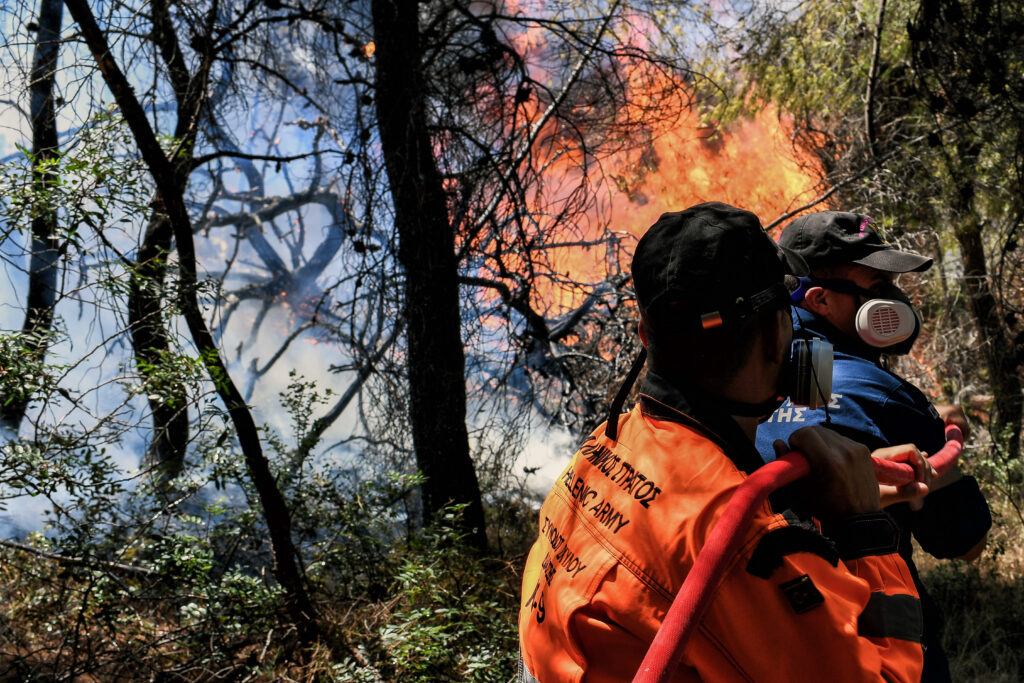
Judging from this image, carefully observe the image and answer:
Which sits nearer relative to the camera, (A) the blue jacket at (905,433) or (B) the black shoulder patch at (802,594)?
(B) the black shoulder patch at (802,594)

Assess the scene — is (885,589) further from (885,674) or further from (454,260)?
(454,260)

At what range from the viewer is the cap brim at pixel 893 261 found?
79.6 inches

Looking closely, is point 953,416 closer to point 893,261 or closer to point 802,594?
point 893,261

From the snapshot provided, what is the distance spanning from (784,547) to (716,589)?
121mm

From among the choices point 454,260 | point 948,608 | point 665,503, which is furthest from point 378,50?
point 948,608

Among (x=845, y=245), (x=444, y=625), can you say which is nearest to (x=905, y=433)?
(x=845, y=245)

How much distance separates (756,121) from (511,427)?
10.6m

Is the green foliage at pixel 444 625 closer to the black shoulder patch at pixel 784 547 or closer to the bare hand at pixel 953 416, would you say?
the bare hand at pixel 953 416

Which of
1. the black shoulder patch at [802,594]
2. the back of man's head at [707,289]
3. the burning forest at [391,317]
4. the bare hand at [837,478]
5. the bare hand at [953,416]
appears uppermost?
the burning forest at [391,317]

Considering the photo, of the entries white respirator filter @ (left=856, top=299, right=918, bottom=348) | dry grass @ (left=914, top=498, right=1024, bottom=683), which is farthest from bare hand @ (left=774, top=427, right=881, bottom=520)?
dry grass @ (left=914, top=498, right=1024, bottom=683)

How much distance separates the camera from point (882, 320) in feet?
6.57

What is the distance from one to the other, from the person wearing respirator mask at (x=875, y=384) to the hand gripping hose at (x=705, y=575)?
26.7 inches

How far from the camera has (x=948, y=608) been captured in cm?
467

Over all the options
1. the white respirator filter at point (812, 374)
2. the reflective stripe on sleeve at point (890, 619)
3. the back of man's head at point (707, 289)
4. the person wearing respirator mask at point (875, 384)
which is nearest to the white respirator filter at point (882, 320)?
the person wearing respirator mask at point (875, 384)
